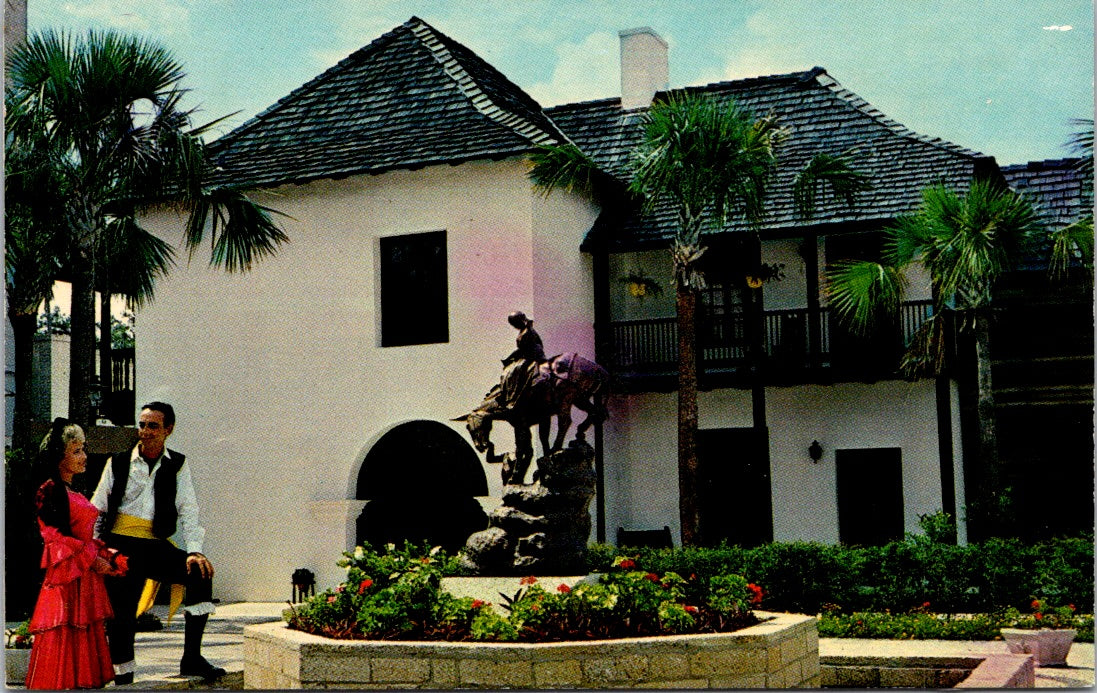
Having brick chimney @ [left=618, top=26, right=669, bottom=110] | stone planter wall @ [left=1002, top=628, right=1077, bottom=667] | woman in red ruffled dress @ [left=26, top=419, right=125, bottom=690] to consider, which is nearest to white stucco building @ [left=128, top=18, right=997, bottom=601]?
brick chimney @ [left=618, top=26, right=669, bottom=110]

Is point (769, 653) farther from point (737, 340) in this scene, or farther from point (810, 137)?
point (810, 137)

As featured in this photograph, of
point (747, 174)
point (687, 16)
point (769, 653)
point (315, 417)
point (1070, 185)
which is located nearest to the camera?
point (769, 653)

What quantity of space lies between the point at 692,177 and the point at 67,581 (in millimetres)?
9060

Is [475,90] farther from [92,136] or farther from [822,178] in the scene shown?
[92,136]

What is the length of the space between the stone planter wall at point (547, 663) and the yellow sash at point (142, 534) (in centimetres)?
66

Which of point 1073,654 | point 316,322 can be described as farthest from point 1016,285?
point 316,322

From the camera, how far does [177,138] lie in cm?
1296

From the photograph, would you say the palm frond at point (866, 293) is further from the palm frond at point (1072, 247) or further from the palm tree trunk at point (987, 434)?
the palm frond at point (1072, 247)

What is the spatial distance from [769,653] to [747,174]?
8.02 meters

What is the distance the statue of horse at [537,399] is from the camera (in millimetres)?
9781

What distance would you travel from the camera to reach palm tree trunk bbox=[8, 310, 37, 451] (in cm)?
1212

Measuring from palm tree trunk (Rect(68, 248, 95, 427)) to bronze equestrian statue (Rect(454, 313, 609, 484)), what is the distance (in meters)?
3.84

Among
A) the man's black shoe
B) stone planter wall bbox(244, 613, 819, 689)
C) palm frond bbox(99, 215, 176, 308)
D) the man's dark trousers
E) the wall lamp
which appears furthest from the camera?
the wall lamp

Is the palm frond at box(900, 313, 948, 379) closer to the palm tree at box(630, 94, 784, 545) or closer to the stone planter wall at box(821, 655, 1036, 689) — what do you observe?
the palm tree at box(630, 94, 784, 545)
